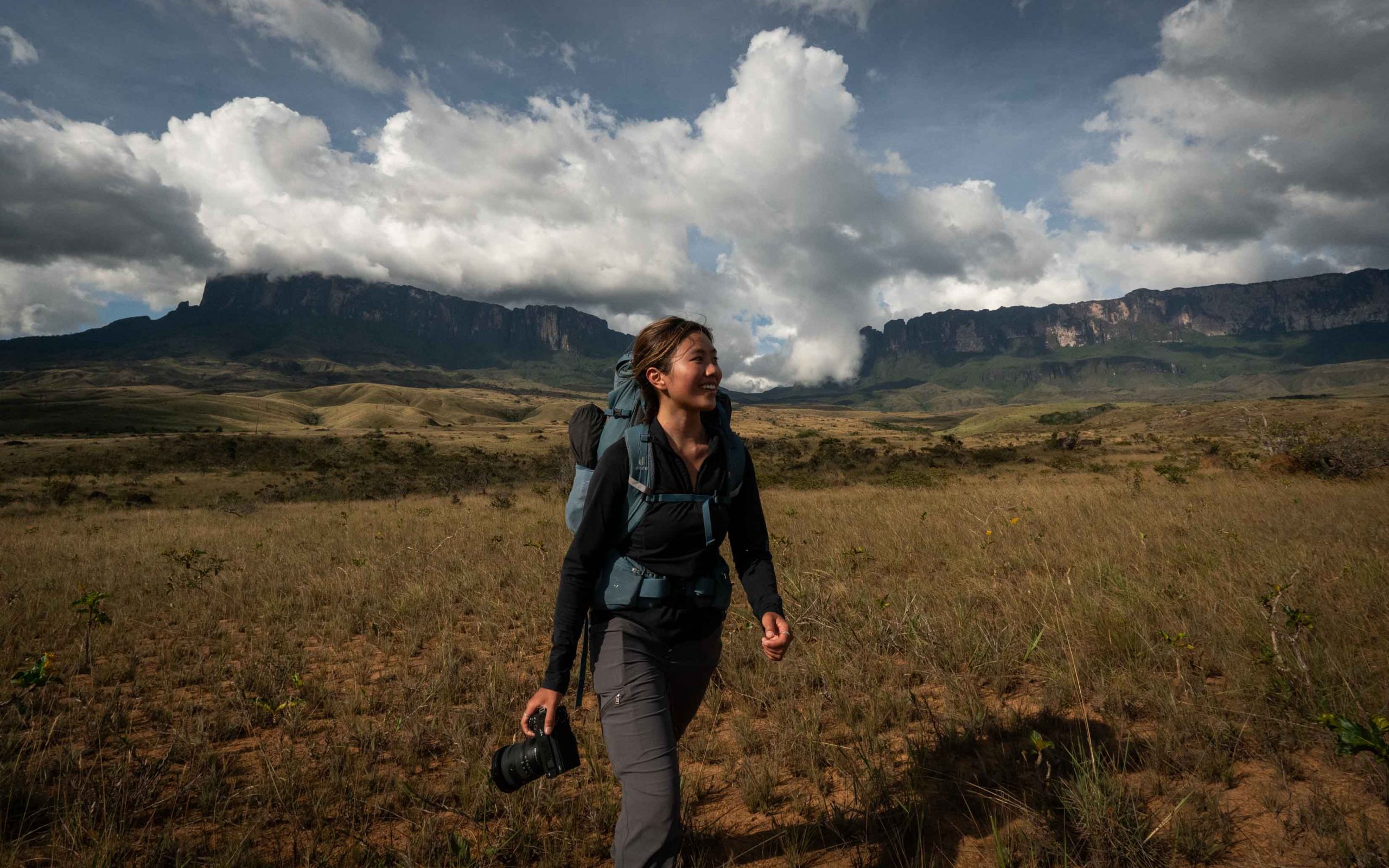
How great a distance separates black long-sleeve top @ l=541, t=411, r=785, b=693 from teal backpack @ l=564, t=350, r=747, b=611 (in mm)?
24

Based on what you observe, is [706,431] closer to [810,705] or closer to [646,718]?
[646,718]

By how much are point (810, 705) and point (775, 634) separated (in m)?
1.90

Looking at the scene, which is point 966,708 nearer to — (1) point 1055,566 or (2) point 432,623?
(1) point 1055,566

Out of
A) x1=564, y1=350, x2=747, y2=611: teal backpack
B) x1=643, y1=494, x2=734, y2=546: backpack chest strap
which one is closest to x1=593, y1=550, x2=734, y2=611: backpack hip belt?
x1=564, y1=350, x2=747, y2=611: teal backpack

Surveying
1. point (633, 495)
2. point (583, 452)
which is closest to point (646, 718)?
point (633, 495)

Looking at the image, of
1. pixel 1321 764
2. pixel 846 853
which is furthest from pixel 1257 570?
pixel 846 853

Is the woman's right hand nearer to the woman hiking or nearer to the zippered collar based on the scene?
the woman hiking

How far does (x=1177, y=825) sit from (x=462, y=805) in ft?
10.5

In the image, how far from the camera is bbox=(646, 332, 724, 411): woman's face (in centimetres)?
225

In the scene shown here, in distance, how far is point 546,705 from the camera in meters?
2.02

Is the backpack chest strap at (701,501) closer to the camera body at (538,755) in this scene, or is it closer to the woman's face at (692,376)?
the woman's face at (692,376)

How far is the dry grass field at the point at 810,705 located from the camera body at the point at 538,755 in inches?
37.1

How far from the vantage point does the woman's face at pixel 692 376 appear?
2.25m

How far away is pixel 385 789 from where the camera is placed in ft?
10.4
